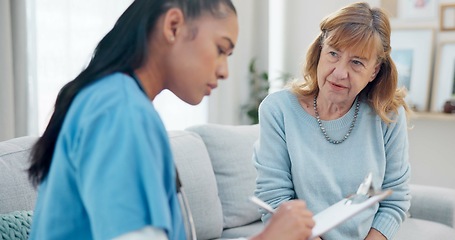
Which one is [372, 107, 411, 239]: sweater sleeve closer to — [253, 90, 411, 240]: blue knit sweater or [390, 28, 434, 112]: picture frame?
[253, 90, 411, 240]: blue knit sweater

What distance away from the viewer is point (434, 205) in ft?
8.68

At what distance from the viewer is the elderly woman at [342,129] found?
1648 millimetres

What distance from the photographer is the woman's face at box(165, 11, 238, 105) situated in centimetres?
80

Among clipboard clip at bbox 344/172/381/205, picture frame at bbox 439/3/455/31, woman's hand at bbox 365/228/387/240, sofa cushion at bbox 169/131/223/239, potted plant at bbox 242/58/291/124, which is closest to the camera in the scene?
clipboard clip at bbox 344/172/381/205

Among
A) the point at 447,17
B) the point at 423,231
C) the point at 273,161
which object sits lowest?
the point at 423,231

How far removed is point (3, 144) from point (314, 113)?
0.96 m

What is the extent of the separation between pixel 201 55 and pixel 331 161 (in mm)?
985

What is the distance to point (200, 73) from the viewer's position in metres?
0.82

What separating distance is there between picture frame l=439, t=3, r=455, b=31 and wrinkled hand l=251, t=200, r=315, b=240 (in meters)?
3.08

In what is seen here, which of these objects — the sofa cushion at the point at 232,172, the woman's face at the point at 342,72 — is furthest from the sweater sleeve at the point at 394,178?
the sofa cushion at the point at 232,172

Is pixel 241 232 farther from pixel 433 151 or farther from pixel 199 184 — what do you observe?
pixel 433 151

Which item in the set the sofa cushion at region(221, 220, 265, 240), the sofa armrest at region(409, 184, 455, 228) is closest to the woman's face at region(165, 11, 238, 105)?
the sofa cushion at region(221, 220, 265, 240)

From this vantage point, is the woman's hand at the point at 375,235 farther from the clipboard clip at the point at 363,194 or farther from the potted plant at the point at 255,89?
the potted plant at the point at 255,89

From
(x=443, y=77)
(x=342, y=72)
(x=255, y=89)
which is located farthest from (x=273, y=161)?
(x=255, y=89)
